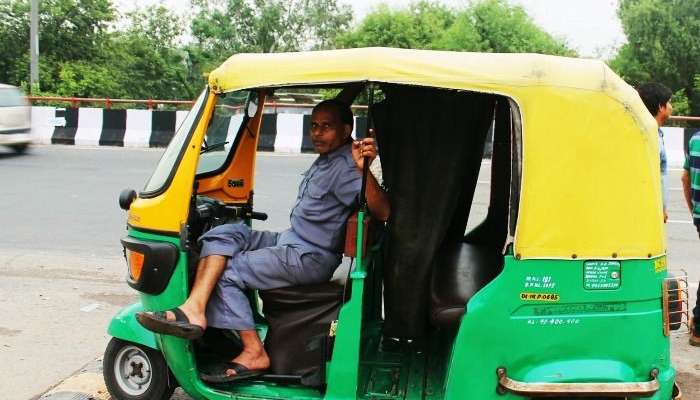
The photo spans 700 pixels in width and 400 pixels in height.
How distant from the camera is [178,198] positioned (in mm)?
3898

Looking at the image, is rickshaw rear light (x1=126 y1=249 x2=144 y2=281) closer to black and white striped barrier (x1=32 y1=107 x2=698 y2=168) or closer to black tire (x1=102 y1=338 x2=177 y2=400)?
black tire (x1=102 y1=338 x2=177 y2=400)

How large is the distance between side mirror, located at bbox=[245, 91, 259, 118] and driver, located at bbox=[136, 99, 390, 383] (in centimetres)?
89

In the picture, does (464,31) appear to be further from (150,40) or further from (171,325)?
(171,325)

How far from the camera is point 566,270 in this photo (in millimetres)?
3455

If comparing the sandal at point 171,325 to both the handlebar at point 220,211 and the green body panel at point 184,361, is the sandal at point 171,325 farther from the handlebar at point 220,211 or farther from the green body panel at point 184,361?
the handlebar at point 220,211

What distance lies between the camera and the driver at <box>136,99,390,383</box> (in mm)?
3984

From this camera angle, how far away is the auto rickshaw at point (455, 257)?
3.44 metres

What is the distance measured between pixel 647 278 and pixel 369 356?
1.48 m

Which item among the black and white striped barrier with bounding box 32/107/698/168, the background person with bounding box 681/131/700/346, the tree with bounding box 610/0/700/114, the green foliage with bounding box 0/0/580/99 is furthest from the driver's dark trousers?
the tree with bounding box 610/0/700/114

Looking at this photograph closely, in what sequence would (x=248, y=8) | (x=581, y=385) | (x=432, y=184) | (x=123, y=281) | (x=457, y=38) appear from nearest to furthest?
(x=581, y=385)
(x=432, y=184)
(x=123, y=281)
(x=457, y=38)
(x=248, y=8)

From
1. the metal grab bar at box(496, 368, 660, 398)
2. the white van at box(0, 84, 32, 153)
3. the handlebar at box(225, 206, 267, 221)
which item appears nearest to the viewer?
the metal grab bar at box(496, 368, 660, 398)

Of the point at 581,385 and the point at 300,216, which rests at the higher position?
the point at 300,216

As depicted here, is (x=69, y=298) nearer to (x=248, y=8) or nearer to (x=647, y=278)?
(x=647, y=278)

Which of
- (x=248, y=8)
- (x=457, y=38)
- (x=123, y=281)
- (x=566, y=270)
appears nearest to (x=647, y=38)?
(x=457, y=38)
